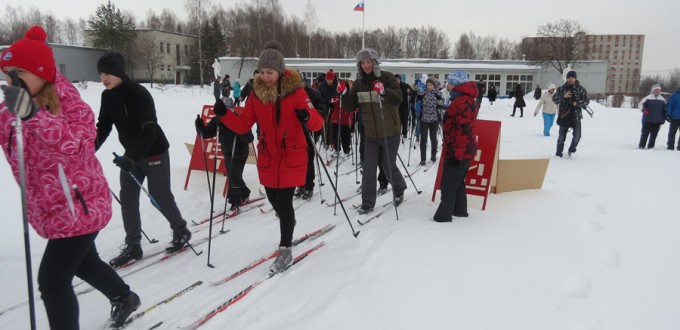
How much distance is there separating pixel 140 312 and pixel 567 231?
3926 millimetres

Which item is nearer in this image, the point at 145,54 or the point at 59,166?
the point at 59,166

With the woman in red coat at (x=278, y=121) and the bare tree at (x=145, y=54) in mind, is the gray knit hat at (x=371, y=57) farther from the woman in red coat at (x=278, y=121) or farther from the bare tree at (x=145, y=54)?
the bare tree at (x=145, y=54)

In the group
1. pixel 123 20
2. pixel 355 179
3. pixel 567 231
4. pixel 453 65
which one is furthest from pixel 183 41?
pixel 567 231

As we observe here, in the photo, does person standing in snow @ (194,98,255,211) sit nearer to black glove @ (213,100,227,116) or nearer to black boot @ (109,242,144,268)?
black boot @ (109,242,144,268)

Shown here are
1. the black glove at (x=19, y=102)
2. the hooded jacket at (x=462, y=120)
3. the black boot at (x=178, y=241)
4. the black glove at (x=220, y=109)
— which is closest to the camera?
the black glove at (x=19, y=102)

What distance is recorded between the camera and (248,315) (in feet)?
9.14

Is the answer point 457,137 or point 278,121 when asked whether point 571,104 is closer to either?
point 457,137

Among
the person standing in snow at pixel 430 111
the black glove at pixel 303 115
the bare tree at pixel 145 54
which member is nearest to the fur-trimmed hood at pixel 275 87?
the black glove at pixel 303 115

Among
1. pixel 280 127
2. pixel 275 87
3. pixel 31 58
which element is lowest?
pixel 280 127

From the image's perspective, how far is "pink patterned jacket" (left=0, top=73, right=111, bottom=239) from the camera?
207 centimetres

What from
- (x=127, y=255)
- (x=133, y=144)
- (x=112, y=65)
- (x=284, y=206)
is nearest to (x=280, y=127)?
(x=284, y=206)

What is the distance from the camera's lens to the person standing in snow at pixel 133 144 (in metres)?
3.32

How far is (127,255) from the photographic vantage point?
3.83m

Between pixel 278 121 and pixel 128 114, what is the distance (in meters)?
1.37
